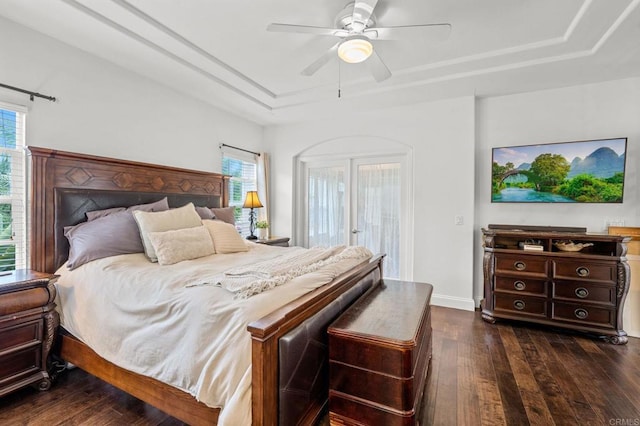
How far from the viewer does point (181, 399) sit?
1.59m

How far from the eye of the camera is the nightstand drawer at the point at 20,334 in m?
1.91

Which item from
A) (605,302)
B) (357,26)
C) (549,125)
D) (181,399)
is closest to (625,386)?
(605,302)

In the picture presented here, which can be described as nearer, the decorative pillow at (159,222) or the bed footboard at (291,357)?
the bed footboard at (291,357)

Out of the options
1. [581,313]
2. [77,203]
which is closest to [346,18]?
[77,203]

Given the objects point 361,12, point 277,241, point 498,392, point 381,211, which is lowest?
point 498,392

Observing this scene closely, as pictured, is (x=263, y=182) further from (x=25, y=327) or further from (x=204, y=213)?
(x=25, y=327)

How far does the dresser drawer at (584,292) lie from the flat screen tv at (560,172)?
0.98 m

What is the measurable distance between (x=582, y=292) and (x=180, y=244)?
3879 millimetres

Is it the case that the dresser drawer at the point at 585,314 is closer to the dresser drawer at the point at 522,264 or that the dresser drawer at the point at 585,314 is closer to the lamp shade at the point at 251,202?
the dresser drawer at the point at 522,264

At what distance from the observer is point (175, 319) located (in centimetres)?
159

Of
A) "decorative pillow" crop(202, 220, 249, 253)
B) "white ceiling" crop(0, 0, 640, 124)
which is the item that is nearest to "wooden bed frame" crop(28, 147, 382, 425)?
"decorative pillow" crop(202, 220, 249, 253)

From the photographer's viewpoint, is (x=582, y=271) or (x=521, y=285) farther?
(x=521, y=285)

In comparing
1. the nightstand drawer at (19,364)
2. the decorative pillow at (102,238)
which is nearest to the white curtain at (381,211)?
the decorative pillow at (102,238)

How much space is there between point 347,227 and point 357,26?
3.00 m
